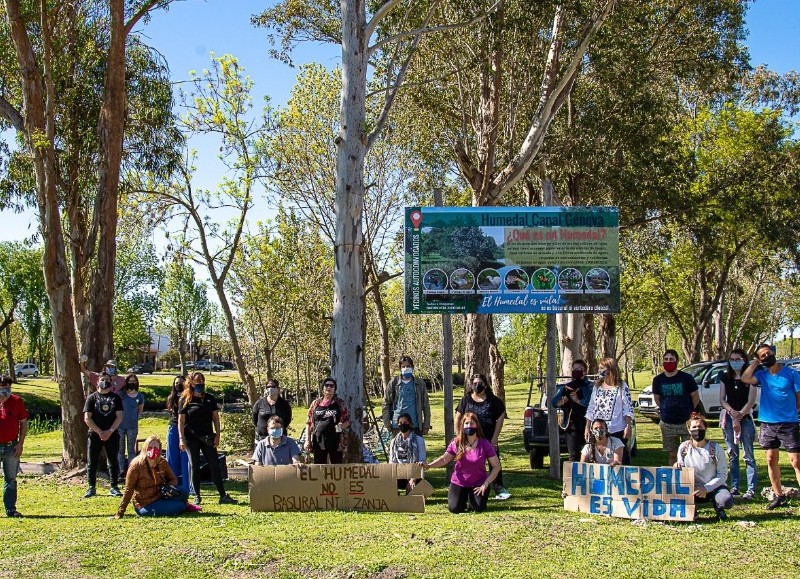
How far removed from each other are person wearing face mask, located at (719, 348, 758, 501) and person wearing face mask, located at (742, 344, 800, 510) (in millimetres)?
365

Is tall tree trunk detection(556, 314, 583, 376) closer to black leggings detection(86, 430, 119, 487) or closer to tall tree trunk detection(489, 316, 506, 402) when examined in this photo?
tall tree trunk detection(489, 316, 506, 402)

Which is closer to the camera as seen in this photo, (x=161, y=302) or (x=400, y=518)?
(x=400, y=518)

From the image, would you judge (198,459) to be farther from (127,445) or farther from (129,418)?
(127,445)

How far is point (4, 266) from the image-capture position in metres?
62.0

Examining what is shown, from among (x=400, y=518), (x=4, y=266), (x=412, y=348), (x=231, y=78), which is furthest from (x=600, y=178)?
(x=4, y=266)

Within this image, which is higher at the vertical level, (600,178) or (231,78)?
(231,78)

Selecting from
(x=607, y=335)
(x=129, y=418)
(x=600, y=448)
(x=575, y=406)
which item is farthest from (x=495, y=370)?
(x=600, y=448)

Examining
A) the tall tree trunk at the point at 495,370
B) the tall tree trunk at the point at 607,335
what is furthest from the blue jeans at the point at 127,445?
the tall tree trunk at the point at 607,335

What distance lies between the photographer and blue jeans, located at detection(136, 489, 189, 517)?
10086 mm

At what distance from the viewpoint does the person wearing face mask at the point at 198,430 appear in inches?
438

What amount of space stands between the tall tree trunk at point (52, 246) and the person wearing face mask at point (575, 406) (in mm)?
8149

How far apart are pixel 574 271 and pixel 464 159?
34.2 feet

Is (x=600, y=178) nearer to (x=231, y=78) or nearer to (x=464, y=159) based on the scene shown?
(x=464, y=159)

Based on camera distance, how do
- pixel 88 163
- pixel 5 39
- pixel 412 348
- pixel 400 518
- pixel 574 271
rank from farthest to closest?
pixel 412 348
pixel 88 163
pixel 5 39
pixel 574 271
pixel 400 518
